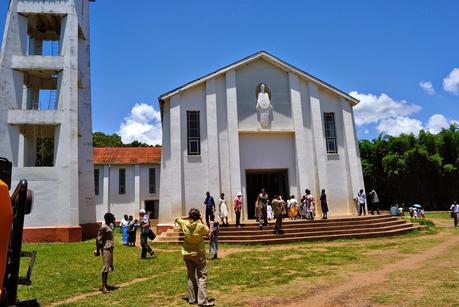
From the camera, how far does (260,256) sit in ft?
41.7

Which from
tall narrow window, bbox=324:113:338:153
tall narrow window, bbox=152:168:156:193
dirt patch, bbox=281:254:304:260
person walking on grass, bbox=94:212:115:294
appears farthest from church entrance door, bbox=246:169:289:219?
tall narrow window, bbox=152:168:156:193

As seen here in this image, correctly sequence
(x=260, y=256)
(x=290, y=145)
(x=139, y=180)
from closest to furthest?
(x=260, y=256) → (x=290, y=145) → (x=139, y=180)

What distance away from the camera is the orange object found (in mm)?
3584

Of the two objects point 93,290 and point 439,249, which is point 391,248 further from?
point 93,290

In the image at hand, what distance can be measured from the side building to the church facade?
15.9 m

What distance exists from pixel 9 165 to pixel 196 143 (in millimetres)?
16743

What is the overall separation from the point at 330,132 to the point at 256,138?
465cm

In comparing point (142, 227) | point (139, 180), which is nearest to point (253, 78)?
point (142, 227)

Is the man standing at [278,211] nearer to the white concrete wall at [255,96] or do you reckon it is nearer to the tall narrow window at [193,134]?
the tall narrow window at [193,134]

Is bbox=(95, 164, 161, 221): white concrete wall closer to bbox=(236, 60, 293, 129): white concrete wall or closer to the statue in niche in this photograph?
bbox=(236, 60, 293, 129): white concrete wall

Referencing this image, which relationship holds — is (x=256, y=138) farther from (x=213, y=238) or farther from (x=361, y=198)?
(x=213, y=238)

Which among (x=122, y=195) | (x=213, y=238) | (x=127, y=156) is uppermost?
(x=127, y=156)

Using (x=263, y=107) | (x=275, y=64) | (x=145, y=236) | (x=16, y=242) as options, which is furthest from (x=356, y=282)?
(x=275, y=64)

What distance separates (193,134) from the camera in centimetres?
2131
